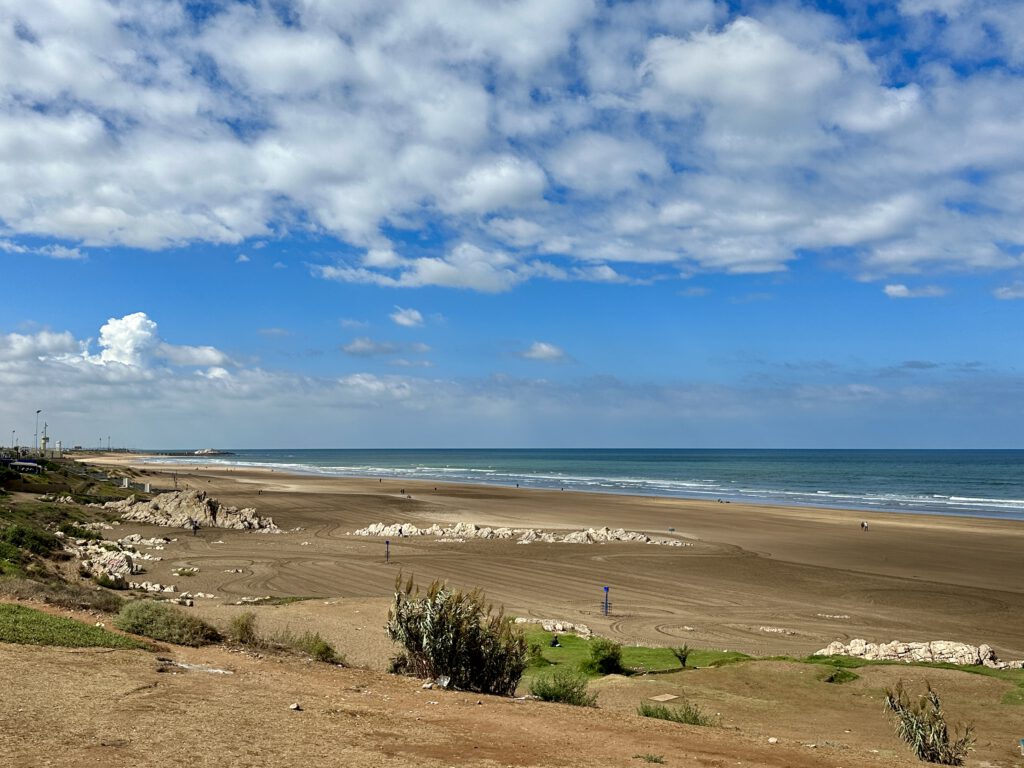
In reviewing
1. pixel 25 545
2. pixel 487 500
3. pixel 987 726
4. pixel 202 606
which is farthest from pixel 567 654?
pixel 487 500

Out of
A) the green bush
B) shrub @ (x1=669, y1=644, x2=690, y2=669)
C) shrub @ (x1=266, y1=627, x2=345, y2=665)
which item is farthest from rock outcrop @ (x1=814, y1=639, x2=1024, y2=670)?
the green bush

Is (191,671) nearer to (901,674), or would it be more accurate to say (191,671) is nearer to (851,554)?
(901,674)

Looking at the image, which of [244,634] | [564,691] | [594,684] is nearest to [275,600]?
[244,634]

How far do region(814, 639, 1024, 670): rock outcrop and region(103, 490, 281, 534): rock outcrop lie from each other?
33.1 metres

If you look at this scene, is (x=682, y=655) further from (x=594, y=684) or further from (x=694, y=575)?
(x=694, y=575)

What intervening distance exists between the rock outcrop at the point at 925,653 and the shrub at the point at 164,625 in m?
14.4

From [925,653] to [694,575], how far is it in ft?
42.8

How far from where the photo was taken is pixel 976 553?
38.0 meters

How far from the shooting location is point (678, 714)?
39.2 feet

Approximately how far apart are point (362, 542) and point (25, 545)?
16.4 m

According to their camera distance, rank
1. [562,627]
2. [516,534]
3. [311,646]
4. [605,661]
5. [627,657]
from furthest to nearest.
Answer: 1. [516,534]
2. [562,627]
3. [627,657]
4. [605,661]
5. [311,646]

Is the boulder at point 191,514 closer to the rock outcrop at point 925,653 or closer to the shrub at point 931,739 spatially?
the rock outcrop at point 925,653

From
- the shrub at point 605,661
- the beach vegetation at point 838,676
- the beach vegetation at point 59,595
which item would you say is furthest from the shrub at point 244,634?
the beach vegetation at point 838,676

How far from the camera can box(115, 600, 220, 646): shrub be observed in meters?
14.8
